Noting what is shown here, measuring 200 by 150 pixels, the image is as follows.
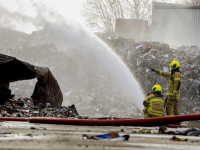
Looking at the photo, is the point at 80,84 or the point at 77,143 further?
the point at 80,84

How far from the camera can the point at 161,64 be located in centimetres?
1294

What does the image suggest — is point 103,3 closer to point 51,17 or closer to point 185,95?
point 51,17

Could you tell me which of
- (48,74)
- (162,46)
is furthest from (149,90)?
(48,74)

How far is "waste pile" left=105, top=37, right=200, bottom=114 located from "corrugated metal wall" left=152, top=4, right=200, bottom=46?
5.26 meters

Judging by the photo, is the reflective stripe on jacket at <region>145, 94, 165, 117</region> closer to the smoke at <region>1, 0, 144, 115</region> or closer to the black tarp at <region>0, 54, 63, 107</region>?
the black tarp at <region>0, 54, 63, 107</region>

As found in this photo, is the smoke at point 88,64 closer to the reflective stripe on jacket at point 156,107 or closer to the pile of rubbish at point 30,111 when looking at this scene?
the pile of rubbish at point 30,111

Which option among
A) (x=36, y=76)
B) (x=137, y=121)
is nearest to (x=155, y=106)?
(x=137, y=121)

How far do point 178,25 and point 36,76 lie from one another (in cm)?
1433

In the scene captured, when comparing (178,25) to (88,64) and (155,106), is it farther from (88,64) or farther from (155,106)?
(155,106)

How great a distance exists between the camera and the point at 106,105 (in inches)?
480

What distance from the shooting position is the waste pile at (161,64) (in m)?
12.0

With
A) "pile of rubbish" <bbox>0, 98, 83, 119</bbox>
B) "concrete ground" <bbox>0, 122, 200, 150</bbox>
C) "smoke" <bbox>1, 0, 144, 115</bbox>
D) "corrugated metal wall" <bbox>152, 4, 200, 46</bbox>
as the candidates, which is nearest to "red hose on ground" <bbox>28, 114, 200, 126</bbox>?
"concrete ground" <bbox>0, 122, 200, 150</bbox>

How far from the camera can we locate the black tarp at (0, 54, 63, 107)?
7.14 metres

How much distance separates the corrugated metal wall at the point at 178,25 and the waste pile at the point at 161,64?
5265 mm
